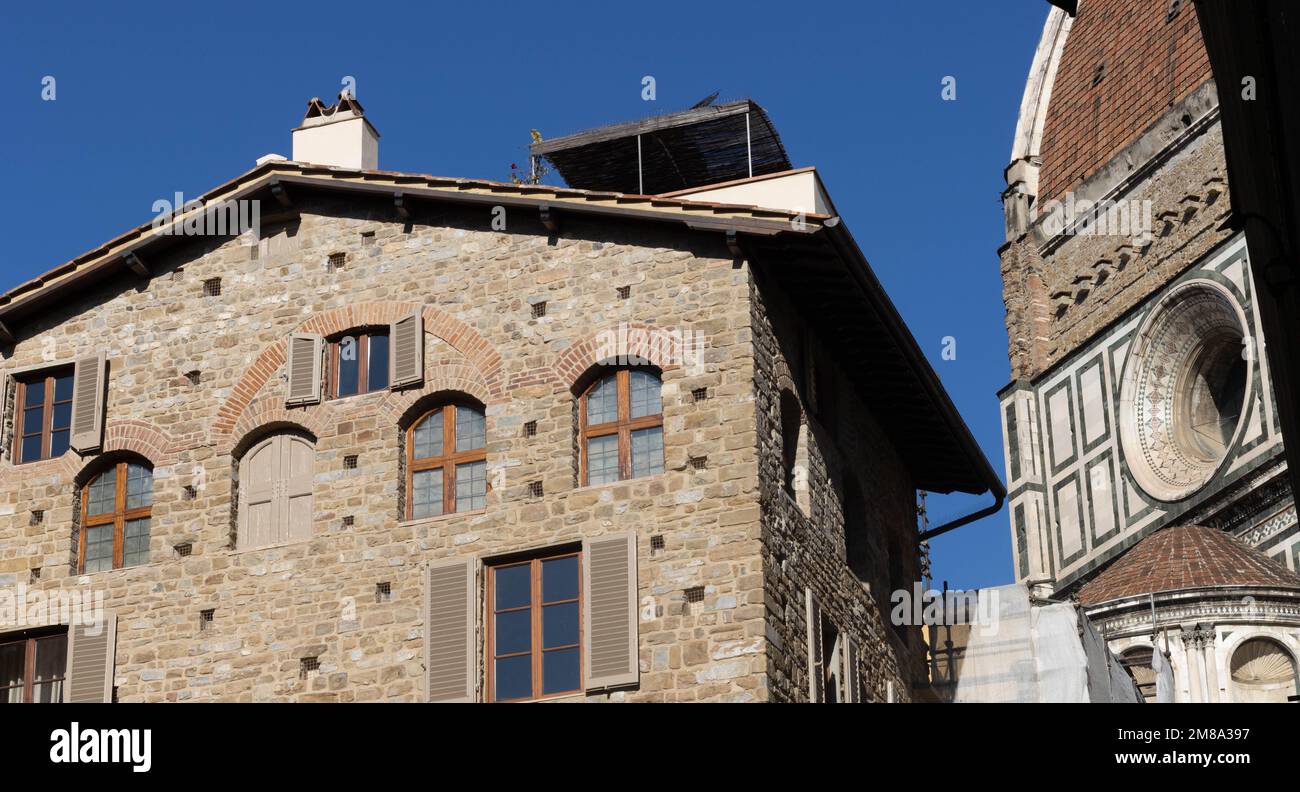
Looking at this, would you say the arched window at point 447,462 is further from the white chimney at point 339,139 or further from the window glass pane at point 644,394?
the white chimney at point 339,139

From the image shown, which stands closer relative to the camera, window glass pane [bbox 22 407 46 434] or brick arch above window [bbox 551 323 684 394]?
brick arch above window [bbox 551 323 684 394]

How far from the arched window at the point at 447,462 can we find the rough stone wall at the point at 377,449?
0.78ft

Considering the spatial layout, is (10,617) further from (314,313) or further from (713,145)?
(713,145)

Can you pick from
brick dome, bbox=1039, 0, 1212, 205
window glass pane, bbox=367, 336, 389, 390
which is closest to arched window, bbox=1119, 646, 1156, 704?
brick dome, bbox=1039, 0, 1212, 205

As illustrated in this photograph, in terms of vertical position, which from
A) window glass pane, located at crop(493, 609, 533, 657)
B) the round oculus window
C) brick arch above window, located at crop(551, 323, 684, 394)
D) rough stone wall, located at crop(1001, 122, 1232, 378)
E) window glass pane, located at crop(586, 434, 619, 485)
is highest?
rough stone wall, located at crop(1001, 122, 1232, 378)

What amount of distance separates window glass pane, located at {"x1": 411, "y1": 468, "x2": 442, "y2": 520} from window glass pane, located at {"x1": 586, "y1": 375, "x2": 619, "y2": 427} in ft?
6.08

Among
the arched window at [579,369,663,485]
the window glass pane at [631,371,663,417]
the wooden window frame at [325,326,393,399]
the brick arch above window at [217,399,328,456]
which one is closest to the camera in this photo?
the arched window at [579,369,663,485]

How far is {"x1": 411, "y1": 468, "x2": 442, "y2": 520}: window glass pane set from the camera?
2573cm

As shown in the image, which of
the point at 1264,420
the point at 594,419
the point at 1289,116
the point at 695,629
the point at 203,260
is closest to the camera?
the point at 1289,116

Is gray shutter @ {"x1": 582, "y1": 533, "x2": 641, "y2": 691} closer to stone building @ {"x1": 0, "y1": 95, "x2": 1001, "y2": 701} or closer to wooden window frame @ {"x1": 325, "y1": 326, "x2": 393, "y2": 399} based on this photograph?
stone building @ {"x1": 0, "y1": 95, "x2": 1001, "y2": 701}

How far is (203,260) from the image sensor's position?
28.1 meters

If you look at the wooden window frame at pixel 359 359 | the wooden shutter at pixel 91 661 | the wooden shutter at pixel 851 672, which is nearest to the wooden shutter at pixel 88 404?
the wooden shutter at pixel 91 661
